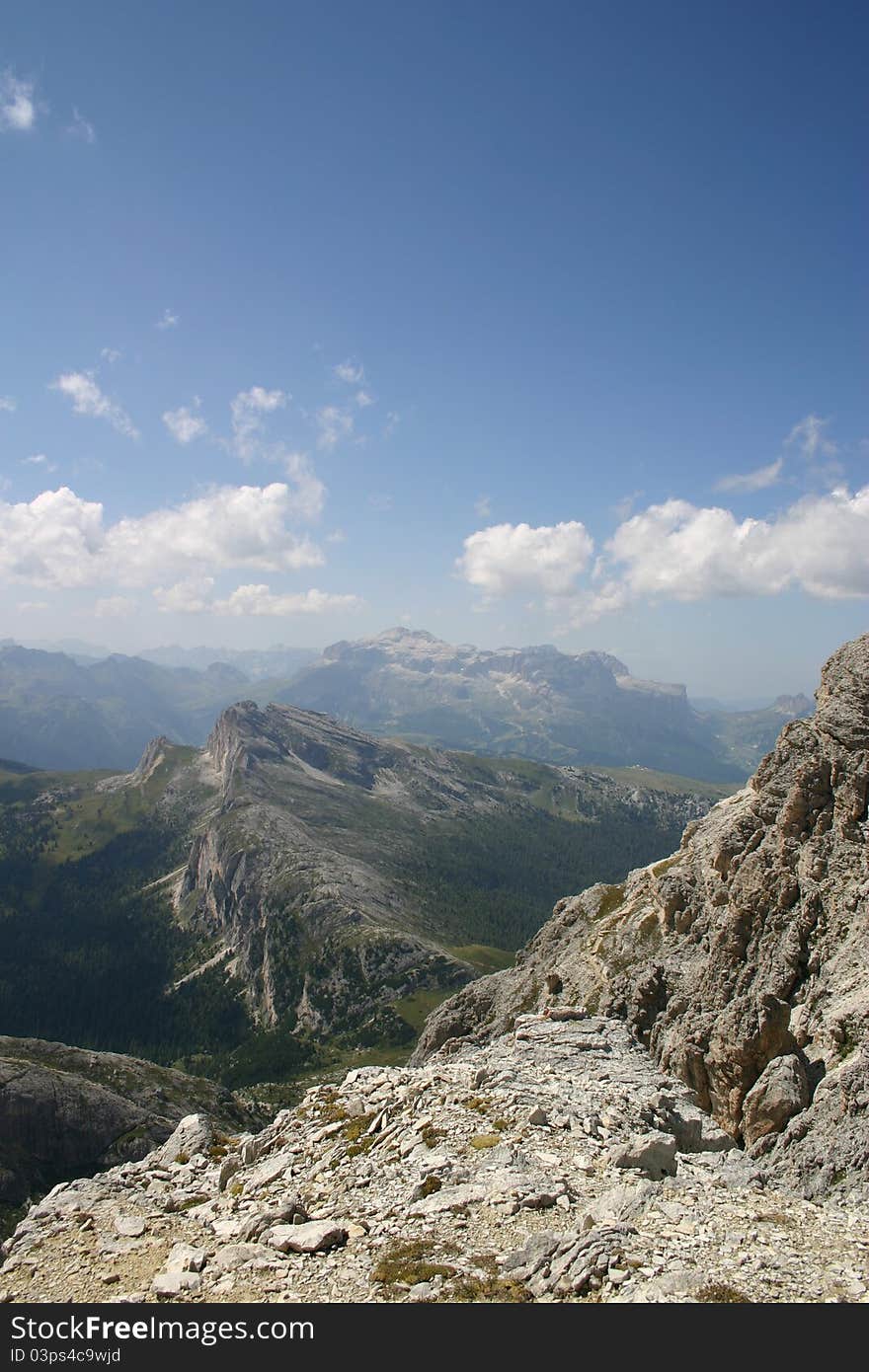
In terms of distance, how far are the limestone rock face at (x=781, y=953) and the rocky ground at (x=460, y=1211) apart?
2.83 meters

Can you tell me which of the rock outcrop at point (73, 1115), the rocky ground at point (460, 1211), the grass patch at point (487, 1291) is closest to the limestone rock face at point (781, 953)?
the rocky ground at point (460, 1211)

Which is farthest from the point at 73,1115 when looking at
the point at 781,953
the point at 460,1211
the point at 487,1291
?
the point at 487,1291

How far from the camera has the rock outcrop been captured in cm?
8256

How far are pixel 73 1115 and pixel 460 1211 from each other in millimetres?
91615

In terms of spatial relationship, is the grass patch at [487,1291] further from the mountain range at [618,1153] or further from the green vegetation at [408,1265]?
the green vegetation at [408,1265]

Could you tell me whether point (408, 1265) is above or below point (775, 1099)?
above

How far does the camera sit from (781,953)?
3594 cm

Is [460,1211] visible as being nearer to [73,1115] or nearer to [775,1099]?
[775,1099]

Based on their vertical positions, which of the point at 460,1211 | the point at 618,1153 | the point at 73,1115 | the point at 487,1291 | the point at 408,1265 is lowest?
the point at 73,1115

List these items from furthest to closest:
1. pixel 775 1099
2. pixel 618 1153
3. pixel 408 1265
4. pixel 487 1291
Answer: pixel 775 1099 → pixel 618 1153 → pixel 408 1265 → pixel 487 1291

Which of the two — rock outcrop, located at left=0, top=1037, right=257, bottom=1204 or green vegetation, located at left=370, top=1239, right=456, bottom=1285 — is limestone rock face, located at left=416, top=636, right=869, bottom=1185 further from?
rock outcrop, located at left=0, top=1037, right=257, bottom=1204

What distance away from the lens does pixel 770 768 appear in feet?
155
